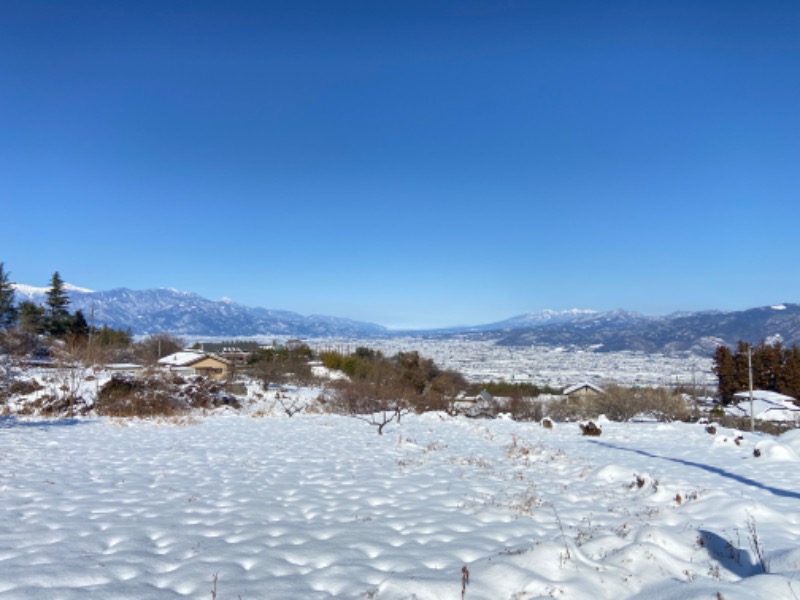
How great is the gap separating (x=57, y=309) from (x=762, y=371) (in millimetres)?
67255

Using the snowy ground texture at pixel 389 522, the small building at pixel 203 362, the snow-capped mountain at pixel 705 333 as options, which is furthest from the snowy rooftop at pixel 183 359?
the snow-capped mountain at pixel 705 333

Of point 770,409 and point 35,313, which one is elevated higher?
point 35,313

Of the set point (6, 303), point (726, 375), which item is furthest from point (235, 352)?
point (726, 375)

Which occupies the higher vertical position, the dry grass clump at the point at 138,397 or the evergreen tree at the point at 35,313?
the evergreen tree at the point at 35,313

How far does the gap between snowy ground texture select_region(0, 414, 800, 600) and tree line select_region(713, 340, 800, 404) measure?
45450 millimetres

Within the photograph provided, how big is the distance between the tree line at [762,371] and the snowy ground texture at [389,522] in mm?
45450

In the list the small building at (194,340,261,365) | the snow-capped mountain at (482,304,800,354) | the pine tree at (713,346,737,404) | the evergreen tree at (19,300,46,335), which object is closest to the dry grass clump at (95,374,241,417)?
the small building at (194,340,261,365)

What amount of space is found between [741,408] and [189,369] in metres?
43.0

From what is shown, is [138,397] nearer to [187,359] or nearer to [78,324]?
[187,359]

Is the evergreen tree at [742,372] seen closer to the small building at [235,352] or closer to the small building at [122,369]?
the small building at [235,352]

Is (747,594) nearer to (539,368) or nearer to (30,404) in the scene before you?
(30,404)

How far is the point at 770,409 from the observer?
34.0 metres

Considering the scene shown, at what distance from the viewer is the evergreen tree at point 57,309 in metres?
44.7

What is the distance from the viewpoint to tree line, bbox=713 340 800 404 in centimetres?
4762
